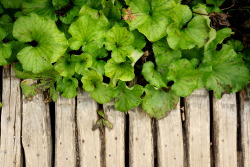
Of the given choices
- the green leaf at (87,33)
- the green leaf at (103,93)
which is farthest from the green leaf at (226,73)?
the green leaf at (87,33)

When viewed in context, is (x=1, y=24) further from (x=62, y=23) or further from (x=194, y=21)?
(x=194, y=21)

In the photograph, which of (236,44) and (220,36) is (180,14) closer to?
(220,36)

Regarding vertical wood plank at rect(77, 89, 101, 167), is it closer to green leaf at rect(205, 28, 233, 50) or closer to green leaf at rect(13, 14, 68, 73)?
green leaf at rect(13, 14, 68, 73)

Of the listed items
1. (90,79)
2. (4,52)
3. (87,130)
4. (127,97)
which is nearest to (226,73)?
(127,97)

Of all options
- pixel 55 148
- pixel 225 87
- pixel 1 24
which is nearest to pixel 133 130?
pixel 55 148

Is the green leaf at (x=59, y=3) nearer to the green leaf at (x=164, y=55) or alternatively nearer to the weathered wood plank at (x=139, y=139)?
the green leaf at (x=164, y=55)

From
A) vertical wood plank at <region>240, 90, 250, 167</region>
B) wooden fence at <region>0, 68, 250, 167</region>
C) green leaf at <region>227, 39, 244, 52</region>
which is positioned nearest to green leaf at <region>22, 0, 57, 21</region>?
wooden fence at <region>0, 68, 250, 167</region>
